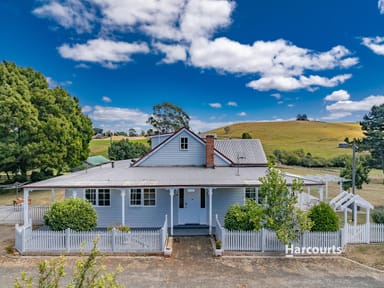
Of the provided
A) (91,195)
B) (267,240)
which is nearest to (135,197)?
(91,195)

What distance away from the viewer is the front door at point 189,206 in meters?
16.3

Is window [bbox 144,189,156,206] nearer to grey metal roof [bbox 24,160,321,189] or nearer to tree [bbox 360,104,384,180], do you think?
grey metal roof [bbox 24,160,321,189]

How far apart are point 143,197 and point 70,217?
4.40 metres

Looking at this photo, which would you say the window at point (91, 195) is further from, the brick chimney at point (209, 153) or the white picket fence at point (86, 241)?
the brick chimney at point (209, 153)

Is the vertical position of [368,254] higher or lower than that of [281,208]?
lower

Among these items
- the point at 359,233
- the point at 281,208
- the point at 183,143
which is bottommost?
the point at 359,233

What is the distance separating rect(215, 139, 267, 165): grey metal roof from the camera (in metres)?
22.6

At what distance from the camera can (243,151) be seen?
2348cm

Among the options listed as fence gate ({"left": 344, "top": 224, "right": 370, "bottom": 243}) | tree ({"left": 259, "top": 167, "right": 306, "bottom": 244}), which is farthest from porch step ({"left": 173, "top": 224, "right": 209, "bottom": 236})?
fence gate ({"left": 344, "top": 224, "right": 370, "bottom": 243})

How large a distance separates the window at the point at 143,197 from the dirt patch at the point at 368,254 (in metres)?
10.1

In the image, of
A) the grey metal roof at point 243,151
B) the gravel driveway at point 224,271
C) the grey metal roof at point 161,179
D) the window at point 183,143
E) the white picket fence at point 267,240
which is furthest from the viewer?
the grey metal roof at point 243,151

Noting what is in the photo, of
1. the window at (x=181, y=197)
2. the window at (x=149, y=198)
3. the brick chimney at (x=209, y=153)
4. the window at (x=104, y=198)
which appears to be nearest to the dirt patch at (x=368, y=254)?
the window at (x=181, y=197)

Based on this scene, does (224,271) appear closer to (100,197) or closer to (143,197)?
(143,197)

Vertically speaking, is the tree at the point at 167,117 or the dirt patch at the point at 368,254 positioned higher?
the tree at the point at 167,117
